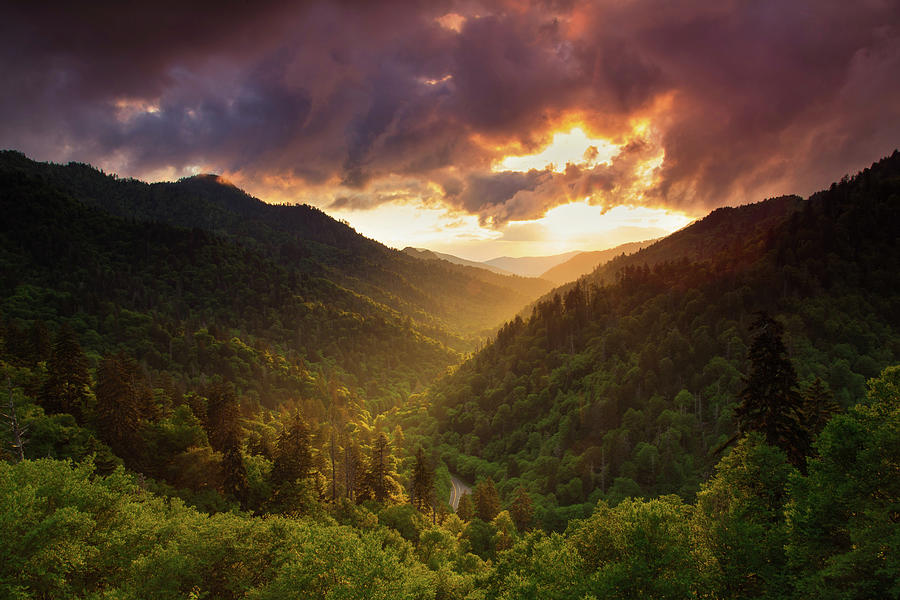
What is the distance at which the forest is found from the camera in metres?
25.4

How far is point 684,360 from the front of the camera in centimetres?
12119

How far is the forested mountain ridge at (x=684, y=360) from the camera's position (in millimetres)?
101188

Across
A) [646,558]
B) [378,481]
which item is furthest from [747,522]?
[378,481]

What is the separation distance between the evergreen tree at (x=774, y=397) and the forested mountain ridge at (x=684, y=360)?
171 feet

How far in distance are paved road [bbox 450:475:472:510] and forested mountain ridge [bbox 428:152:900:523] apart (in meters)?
5.26

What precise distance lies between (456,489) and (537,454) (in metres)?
27.5

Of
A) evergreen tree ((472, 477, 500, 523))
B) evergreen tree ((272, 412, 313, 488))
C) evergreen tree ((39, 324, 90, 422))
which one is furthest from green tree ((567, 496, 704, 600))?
evergreen tree ((39, 324, 90, 422))

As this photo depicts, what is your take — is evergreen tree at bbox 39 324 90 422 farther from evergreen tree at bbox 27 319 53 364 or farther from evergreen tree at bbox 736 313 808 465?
evergreen tree at bbox 736 313 808 465

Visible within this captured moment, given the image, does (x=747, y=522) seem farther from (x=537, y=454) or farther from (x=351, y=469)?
(x=537, y=454)

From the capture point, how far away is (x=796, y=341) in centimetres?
10406

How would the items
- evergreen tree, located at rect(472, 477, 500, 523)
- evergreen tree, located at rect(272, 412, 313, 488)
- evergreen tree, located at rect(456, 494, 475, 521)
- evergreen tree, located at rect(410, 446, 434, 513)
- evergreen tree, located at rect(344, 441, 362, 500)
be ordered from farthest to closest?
1. evergreen tree, located at rect(456, 494, 475, 521)
2. evergreen tree, located at rect(472, 477, 500, 523)
3. evergreen tree, located at rect(344, 441, 362, 500)
4. evergreen tree, located at rect(410, 446, 434, 513)
5. evergreen tree, located at rect(272, 412, 313, 488)

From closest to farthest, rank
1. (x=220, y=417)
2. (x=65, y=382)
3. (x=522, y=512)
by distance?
(x=65, y=382)
(x=220, y=417)
(x=522, y=512)

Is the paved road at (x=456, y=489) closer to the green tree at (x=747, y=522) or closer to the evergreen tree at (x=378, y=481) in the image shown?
the evergreen tree at (x=378, y=481)

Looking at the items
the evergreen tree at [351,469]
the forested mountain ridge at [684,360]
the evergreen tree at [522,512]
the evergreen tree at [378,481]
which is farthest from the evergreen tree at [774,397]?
the evergreen tree at [351,469]
